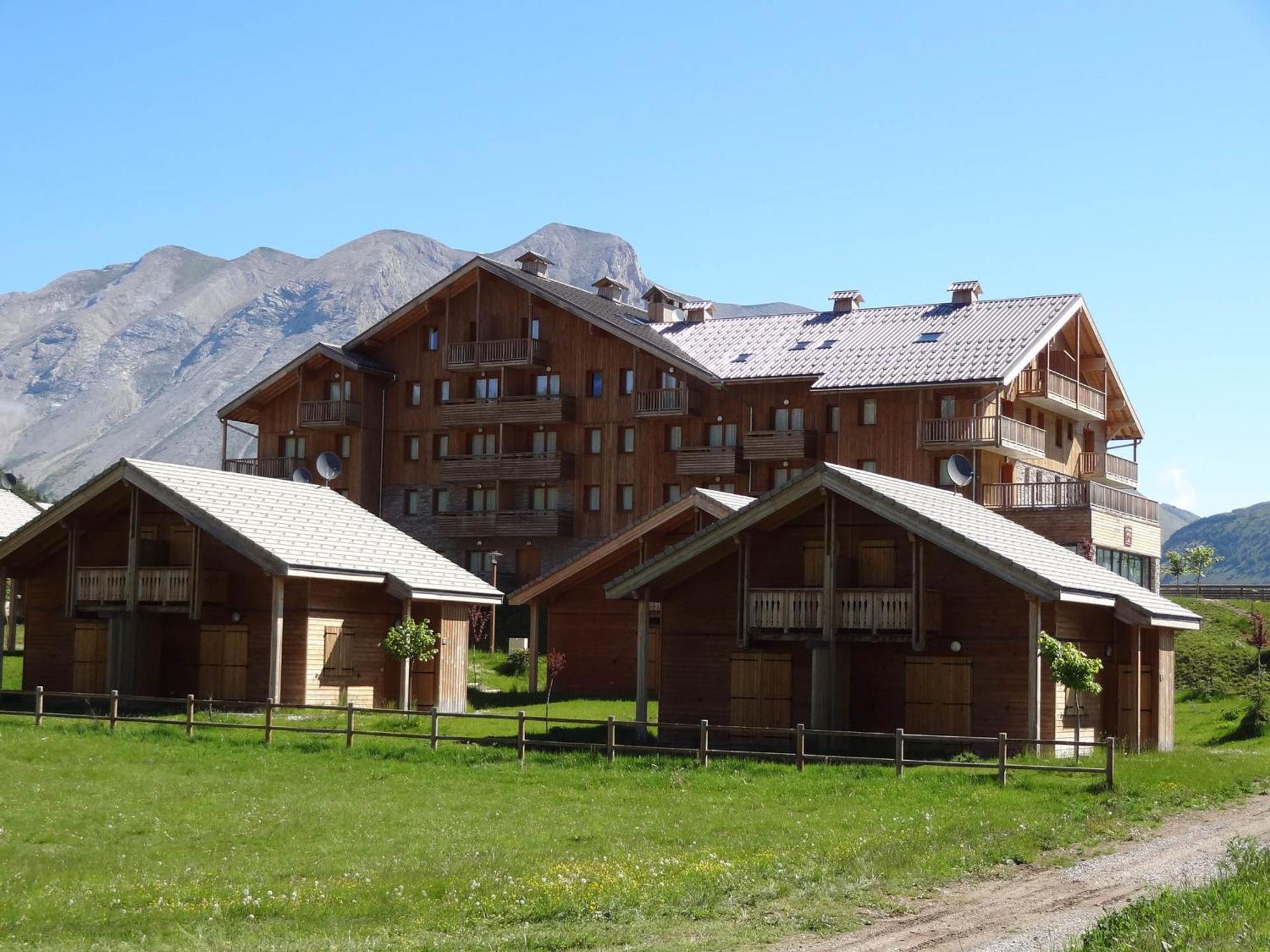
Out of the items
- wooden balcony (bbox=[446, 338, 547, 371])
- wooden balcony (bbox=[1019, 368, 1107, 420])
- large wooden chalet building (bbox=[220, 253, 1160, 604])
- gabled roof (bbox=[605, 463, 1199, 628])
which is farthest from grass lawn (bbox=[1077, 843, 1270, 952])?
wooden balcony (bbox=[446, 338, 547, 371])

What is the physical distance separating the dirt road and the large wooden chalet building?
40992 mm

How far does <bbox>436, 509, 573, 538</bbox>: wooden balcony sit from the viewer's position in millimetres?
74188

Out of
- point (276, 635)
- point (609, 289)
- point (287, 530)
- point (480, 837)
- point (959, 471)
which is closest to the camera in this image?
point (480, 837)

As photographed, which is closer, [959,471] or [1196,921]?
[1196,921]

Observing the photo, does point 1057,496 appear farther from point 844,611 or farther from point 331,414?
point 331,414

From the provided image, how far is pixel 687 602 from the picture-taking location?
39688 mm

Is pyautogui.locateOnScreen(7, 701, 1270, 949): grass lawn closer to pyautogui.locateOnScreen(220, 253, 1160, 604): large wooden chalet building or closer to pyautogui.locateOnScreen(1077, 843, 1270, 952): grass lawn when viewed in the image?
pyautogui.locateOnScreen(1077, 843, 1270, 952): grass lawn

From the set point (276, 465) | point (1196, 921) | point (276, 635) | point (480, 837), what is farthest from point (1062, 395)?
point (1196, 921)

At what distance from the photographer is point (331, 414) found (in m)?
77.4

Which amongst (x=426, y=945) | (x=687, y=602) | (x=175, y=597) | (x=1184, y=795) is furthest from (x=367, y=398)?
(x=426, y=945)

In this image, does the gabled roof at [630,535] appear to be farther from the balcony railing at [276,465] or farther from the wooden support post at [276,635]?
the balcony railing at [276,465]

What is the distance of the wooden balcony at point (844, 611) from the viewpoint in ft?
118

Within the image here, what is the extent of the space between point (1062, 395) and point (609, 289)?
25890mm

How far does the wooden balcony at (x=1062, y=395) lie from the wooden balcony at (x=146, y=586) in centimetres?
3681
